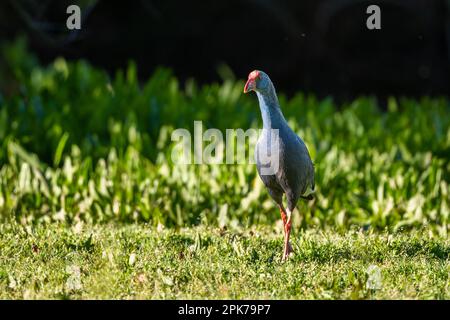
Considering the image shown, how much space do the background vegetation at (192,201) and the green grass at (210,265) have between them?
1 cm

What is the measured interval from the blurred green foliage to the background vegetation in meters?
0.01

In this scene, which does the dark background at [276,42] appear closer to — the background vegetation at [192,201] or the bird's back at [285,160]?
the background vegetation at [192,201]

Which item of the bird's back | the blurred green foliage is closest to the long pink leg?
the bird's back

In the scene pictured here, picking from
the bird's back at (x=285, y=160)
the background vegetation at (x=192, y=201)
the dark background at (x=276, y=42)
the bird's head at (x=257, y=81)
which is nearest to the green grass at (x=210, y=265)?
the background vegetation at (x=192, y=201)

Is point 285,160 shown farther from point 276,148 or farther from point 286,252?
point 286,252

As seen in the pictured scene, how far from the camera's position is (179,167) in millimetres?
7594

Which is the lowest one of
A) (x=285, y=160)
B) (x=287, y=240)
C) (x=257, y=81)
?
(x=287, y=240)

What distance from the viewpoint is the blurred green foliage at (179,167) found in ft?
24.0

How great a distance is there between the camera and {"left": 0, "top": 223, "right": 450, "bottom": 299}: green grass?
4754 mm

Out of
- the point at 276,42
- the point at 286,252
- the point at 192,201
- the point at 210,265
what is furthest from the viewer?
the point at 276,42

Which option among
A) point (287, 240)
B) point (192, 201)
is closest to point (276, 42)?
point (192, 201)

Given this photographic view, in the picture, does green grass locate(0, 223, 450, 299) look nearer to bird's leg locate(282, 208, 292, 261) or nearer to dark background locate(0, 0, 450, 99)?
bird's leg locate(282, 208, 292, 261)

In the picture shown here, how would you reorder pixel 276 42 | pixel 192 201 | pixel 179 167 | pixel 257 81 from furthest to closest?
1. pixel 276 42
2. pixel 179 167
3. pixel 192 201
4. pixel 257 81

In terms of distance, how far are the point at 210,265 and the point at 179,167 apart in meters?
2.51
